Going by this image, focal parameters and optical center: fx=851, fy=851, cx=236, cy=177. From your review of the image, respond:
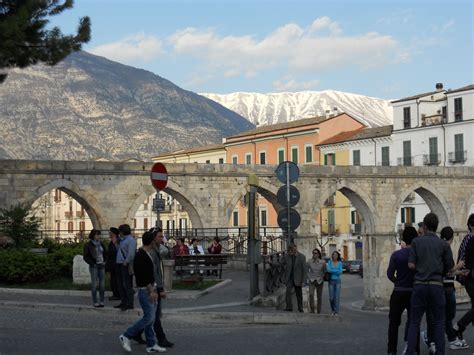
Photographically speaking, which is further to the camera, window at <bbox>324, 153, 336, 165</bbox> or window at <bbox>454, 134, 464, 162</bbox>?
window at <bbox>324, 153, 336, 165</bbox>

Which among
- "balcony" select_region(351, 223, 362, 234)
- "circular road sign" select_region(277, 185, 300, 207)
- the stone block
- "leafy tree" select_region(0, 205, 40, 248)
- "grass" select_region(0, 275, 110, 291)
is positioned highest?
"circular road sign" select_region(277, 185, 300, 207)

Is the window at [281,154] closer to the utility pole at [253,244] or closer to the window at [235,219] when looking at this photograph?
the window at [235,219]

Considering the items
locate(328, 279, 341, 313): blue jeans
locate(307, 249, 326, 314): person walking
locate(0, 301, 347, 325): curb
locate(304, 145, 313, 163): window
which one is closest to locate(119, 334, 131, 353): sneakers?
locate(0, 301, 347, 325): curb

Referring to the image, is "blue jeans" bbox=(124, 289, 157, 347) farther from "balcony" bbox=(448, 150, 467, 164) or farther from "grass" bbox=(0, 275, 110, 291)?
"balcony" bbox=(448, 150, 467, 164)

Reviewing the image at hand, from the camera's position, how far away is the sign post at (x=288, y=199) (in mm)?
17078

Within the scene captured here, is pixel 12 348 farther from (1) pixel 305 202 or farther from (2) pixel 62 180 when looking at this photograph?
(1) pixel 305 202

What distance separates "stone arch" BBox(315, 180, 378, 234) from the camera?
129 ft

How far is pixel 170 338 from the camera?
12.7 meters

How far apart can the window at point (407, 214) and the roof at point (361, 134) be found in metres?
5.46

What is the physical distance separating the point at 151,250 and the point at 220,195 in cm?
2426

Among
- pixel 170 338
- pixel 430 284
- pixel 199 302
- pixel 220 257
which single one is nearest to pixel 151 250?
pixel 170 338

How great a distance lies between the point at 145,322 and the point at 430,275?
3718mm

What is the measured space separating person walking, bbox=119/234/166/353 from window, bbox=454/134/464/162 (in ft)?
152

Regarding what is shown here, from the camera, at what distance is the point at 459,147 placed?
55.4 m
